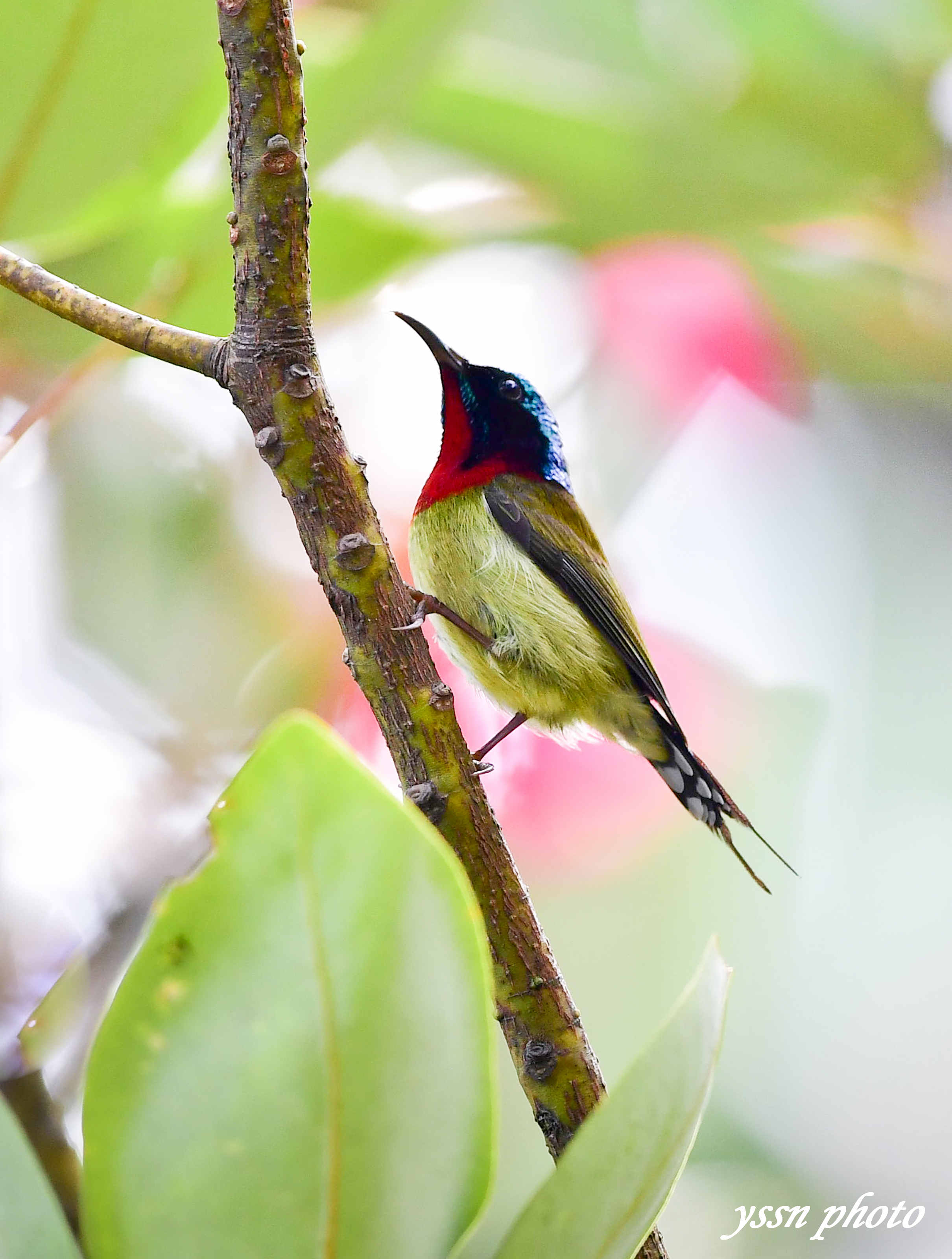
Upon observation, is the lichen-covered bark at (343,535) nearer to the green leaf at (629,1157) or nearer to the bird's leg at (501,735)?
the green leaf at (629,1157)

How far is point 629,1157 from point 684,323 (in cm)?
116

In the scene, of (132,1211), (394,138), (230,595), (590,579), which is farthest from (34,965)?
(394,138)

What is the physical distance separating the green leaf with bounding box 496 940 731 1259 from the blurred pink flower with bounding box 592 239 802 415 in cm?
111

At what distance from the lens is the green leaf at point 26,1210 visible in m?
0.30

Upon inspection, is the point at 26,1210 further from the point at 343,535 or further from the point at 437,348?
the point at 437,348

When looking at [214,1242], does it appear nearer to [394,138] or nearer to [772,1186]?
[772,1186]

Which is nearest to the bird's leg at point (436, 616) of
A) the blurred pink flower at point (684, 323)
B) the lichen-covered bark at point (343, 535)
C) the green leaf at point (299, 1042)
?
the lichen-covered bark at point (343, 535)

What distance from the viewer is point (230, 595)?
46.1 inches

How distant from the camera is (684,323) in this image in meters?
1.34

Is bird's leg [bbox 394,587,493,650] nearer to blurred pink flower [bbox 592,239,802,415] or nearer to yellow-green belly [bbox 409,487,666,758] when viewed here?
yellow-green belly [bbox 409,487,666,758]

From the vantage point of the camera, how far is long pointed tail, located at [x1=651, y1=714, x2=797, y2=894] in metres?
1.10

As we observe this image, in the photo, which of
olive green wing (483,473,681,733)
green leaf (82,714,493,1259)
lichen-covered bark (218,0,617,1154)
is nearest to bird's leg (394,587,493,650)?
lichen-covered bark (218,0,617,1154)

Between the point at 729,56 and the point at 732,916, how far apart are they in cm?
107

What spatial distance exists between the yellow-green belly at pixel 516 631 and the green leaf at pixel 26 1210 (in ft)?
2.92
